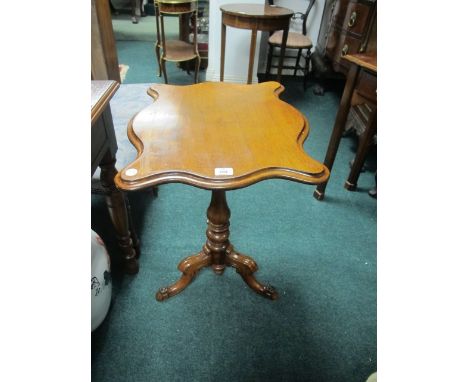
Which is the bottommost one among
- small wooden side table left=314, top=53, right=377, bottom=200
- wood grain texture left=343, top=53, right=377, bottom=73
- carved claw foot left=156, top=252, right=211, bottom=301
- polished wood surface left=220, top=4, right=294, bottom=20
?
carved claw foot left=156, top=252, right=211, bottom=301

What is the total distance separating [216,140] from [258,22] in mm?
1817

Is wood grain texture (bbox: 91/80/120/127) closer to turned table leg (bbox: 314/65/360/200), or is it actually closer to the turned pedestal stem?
the turned pedestal stem

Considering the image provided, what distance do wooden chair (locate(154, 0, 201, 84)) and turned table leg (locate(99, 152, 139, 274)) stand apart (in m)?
2.23

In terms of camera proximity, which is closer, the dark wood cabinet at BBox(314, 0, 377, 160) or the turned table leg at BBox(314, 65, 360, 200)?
the turned table leg at BBox(314, 65, 360, 200)

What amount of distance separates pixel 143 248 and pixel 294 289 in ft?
2.47

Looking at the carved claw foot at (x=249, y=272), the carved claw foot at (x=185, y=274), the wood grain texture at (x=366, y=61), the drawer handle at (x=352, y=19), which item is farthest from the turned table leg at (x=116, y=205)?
the drawer handle at (x=352, y=19)

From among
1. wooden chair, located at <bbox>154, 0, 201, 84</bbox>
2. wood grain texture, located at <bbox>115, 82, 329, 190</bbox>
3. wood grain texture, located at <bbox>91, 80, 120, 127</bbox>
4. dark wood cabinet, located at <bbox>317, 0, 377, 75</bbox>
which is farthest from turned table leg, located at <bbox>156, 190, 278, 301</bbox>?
wooden chair, located at <bbox>154, 0, 201, 84</bbox>

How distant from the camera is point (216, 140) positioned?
840 mm

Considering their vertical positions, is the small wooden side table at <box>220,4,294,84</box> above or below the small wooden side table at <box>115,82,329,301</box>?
above

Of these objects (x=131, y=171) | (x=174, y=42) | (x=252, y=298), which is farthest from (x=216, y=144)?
(x=174, y=42)

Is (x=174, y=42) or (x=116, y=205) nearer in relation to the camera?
(x=116, y=205)

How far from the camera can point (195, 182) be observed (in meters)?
0.70

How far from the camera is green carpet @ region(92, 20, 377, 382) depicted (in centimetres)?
108

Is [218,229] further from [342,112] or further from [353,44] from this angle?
[353,44]
